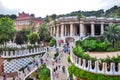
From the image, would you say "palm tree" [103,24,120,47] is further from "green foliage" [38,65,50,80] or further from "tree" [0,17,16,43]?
"green foliage" [38,65,50,80]

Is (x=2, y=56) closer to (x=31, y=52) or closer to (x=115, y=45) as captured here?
(x=31, y=52)

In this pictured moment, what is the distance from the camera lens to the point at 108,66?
86.1 ft

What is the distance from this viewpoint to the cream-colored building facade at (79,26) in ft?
206

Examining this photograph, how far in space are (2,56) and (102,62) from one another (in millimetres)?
21485

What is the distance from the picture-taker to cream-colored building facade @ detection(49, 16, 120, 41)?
62656mm

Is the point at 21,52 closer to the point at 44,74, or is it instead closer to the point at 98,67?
the point at 44,74

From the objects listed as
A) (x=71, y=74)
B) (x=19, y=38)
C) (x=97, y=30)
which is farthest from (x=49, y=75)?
(x=97, y=30)

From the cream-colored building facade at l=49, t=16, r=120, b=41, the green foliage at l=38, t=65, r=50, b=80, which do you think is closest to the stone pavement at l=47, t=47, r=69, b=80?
the green foliage at l=38, t=65, r=50, b=80

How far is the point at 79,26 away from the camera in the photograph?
214ft

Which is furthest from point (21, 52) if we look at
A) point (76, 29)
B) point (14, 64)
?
point (76, 29)

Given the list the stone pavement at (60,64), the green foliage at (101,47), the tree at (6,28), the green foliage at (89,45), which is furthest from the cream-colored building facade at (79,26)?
the stone pavement at (60,64)

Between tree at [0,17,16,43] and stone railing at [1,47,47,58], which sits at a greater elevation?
tree at [0,17,16,43]

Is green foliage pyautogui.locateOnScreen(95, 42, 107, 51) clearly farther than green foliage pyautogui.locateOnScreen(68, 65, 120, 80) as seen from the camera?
Yes

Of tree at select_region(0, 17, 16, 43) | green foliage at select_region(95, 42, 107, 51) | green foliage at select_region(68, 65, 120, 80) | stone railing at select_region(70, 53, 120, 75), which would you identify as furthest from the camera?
tree at select_region(0, 17, 16, 43)
